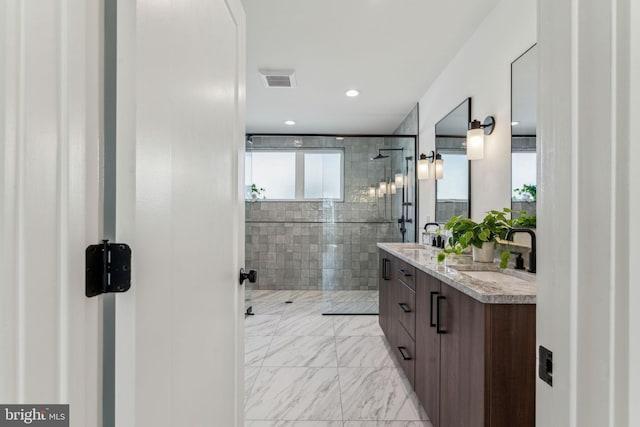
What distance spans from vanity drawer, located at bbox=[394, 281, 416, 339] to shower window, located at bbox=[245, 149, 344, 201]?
1849 mm

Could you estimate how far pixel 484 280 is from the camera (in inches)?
56.5

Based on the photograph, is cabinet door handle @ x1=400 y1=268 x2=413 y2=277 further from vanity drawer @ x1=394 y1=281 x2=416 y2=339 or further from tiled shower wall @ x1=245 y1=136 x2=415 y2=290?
tiled shower wall @ x1=245 y1=136 x2=415 y2=290

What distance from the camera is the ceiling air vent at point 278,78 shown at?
9.68 ft

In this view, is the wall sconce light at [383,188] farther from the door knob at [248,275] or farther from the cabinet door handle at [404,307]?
the door knob at [248,275]

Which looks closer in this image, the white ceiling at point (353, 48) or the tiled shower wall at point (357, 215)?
the white ceiling at point (353, 48)

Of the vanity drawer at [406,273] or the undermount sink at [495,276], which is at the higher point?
the undermount sink at [495,276]

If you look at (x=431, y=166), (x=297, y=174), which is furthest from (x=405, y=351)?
(x=297, y=174)

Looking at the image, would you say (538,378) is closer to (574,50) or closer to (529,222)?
(574,50)

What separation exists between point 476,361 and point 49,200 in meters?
1.38

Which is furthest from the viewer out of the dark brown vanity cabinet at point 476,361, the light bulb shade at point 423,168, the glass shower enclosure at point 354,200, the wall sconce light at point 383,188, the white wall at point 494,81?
the wall sconce light at point 383,188

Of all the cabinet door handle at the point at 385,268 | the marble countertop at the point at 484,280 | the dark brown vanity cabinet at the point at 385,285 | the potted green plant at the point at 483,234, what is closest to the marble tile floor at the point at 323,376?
the dark brown vanity cabinet at the point at 385,285

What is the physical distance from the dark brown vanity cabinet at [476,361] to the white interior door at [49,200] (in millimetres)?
1204

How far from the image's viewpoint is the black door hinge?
1.61ft

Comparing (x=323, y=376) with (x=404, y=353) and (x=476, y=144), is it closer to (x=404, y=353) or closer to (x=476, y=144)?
(x=404, y=353)
